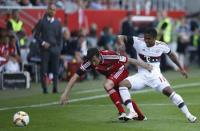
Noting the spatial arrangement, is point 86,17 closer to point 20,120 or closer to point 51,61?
point 51,61

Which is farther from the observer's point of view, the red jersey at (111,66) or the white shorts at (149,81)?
the white shorts at (149,81)

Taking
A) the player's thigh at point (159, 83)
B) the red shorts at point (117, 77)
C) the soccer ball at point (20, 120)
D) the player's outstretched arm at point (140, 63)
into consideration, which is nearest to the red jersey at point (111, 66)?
the red shorts at point (117, 77)

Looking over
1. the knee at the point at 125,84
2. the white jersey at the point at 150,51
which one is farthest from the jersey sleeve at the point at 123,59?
the white jersey at the point at 150,51

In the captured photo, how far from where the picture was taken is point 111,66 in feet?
47.3

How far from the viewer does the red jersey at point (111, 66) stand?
1420cm

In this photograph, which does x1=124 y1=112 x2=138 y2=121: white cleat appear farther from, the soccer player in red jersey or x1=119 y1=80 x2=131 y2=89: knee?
x1=119 y1=80 x2=131 y2=89: knee

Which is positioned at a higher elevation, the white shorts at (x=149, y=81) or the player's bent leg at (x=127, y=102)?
the white shorts at (x=149, y=81)

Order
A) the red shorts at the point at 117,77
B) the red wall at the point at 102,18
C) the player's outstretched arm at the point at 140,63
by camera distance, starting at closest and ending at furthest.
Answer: the player's outstretched arm at the point at 140,63
the red shorts at the point at 117,77
the red wall at the point at 102,18

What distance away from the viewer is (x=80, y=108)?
17453mm

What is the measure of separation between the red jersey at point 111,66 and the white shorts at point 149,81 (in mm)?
211

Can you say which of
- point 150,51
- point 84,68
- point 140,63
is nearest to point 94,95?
point 150,51

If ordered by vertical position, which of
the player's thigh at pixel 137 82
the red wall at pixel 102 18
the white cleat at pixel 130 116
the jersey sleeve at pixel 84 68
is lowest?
the red wall at pixel 102 18

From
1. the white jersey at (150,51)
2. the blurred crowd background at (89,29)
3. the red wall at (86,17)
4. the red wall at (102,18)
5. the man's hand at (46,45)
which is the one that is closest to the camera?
the white jersey at (150,51)

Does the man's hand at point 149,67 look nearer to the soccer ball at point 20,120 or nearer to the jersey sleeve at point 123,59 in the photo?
the jersey sleeve at point 123,59
